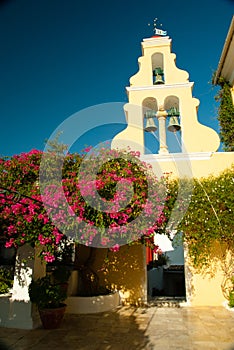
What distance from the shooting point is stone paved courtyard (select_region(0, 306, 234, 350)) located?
15.2 feet

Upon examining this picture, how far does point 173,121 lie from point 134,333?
6.77 meters

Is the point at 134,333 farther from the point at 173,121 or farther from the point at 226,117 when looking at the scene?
the point at 226,117

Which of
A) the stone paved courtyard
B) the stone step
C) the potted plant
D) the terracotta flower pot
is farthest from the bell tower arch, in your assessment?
the terracotta flower pot

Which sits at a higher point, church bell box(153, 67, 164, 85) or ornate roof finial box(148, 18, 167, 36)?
ornate roof finial box(148, 18, 167, 36)

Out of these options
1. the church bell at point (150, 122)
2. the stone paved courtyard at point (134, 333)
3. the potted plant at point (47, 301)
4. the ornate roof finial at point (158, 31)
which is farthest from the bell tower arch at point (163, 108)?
the potted plant at point (47, 301)

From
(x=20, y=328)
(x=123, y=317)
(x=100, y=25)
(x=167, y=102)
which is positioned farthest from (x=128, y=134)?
(x=20, y=328)

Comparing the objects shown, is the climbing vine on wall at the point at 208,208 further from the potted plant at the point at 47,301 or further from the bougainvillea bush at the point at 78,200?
the potted plant at the point at 47,301

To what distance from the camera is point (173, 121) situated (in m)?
9.30

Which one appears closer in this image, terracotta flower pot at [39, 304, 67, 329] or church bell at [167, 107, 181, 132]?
terracotta flower pot at [39, 304, 67, 329]

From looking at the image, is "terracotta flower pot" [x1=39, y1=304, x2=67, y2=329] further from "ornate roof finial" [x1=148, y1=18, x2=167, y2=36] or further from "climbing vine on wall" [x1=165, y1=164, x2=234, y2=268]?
"ornate roof finial" [x1=148, y1=18, x2=167, y2=36]

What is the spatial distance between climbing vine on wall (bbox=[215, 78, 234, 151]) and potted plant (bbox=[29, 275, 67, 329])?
24.5 ft

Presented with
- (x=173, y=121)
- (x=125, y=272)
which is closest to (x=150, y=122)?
(x=173, y=121)

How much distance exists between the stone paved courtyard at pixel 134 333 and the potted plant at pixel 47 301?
184 mm

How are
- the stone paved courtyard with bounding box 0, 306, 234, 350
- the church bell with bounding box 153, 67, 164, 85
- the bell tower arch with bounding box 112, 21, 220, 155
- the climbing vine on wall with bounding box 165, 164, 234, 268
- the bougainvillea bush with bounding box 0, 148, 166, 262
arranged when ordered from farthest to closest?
the church bell with bounding box 153, 67, 164, 85 → the bell tower arch with bounding box 112, 21, 220, 155 → the climbing vine on wall with bounding box 165, 164, 234, 268 → the bougainvillea bush with bounding box 0, 148, 166, 262 → the stone paved courtyard with bounding box 0, 306, 234, 350
